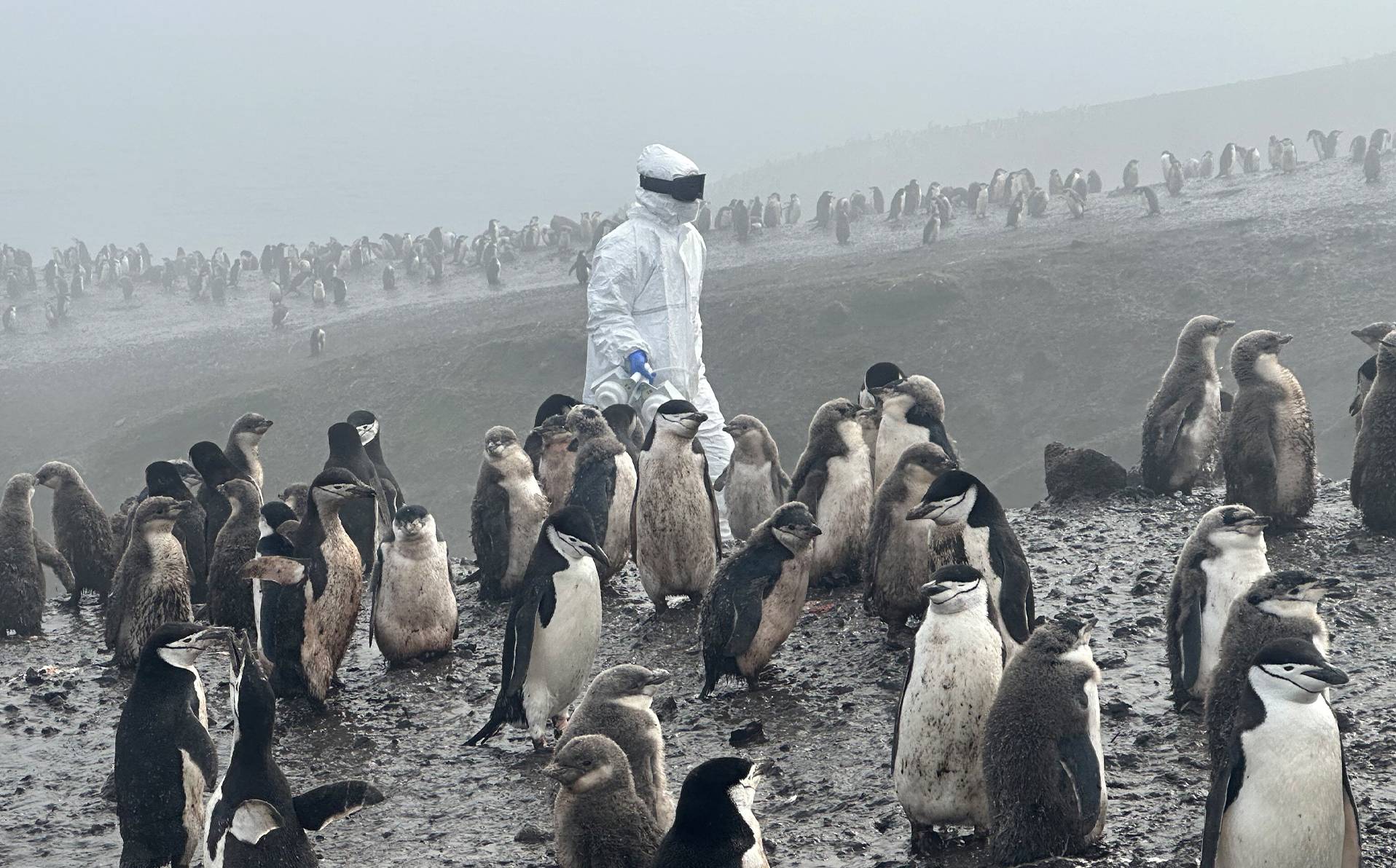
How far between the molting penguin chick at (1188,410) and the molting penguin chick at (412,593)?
5135mm

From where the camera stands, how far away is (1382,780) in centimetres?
439

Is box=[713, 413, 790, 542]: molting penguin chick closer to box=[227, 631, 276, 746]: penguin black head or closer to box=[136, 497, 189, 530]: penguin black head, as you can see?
box=[136, 497, 189, 530]: penguin black head

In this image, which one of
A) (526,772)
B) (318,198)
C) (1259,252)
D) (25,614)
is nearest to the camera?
(526,772)

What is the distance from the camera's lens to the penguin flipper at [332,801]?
3803 mm

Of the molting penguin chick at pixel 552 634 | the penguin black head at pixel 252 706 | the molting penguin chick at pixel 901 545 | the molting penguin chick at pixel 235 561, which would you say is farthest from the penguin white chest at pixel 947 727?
the molting penguin chick at pixel 235 561

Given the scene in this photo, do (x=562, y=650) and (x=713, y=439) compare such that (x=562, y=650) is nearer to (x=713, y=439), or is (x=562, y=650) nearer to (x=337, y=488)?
(x=337, y=488)

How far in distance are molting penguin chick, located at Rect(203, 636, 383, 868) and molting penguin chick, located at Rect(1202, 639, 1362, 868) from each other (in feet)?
7.96

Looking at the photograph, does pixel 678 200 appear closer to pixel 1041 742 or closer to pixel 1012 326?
pixel 1041 742

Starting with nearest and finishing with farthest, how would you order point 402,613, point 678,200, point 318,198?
point 402,613
point 678,200
point 318,198

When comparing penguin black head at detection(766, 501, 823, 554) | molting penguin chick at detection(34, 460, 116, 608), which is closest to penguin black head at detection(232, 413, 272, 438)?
molting penguin chick at detection(34, 460, 116, 608)

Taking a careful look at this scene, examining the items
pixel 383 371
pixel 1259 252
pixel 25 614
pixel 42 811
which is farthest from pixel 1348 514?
pixel 383 371

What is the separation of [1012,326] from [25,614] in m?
16.3

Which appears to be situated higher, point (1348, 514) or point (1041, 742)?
point (1041, 742)

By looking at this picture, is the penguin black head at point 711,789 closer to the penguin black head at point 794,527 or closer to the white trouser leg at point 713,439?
the penguin black head at point 794,527
